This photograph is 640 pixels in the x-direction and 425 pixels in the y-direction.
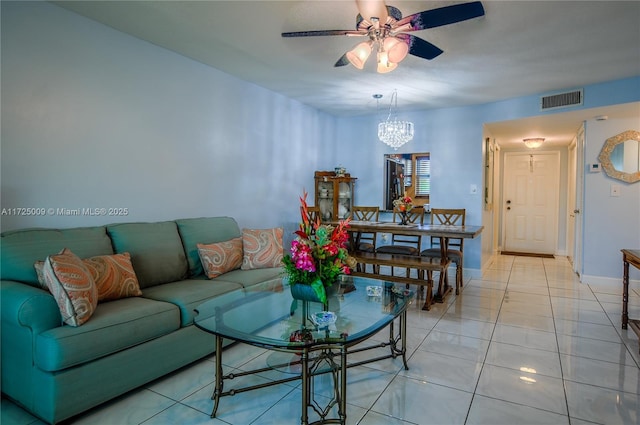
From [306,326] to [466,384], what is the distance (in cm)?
108

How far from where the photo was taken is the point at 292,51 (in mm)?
3246

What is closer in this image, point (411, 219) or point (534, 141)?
point (411, 219)

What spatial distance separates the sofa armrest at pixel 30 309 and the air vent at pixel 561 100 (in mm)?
5249

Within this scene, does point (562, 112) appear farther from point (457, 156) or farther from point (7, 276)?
point (7, 276)

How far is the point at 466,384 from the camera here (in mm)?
2129

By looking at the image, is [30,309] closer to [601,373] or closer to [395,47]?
[395,47]

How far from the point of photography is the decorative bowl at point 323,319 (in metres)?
1.88

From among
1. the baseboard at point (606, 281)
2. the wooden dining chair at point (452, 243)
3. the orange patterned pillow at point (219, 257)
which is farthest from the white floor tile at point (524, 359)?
the baseboard at point (606, 281)

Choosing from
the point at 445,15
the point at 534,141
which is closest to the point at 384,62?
the point at 445,15

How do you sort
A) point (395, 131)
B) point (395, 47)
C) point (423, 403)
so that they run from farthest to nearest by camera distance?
1. point (395, 131)
2. point (395, 47)
3. point (423, 403)

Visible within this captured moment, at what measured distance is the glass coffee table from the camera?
1.66m

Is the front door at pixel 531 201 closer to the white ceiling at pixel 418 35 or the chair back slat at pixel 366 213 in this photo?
the white ceiling at pixel 418 35

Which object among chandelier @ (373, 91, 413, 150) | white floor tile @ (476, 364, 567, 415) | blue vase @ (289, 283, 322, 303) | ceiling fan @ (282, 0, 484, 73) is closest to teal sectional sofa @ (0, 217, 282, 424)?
blue vase @ (289, 283, 322, 303)

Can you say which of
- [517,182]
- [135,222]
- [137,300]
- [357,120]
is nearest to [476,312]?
[137,300]
